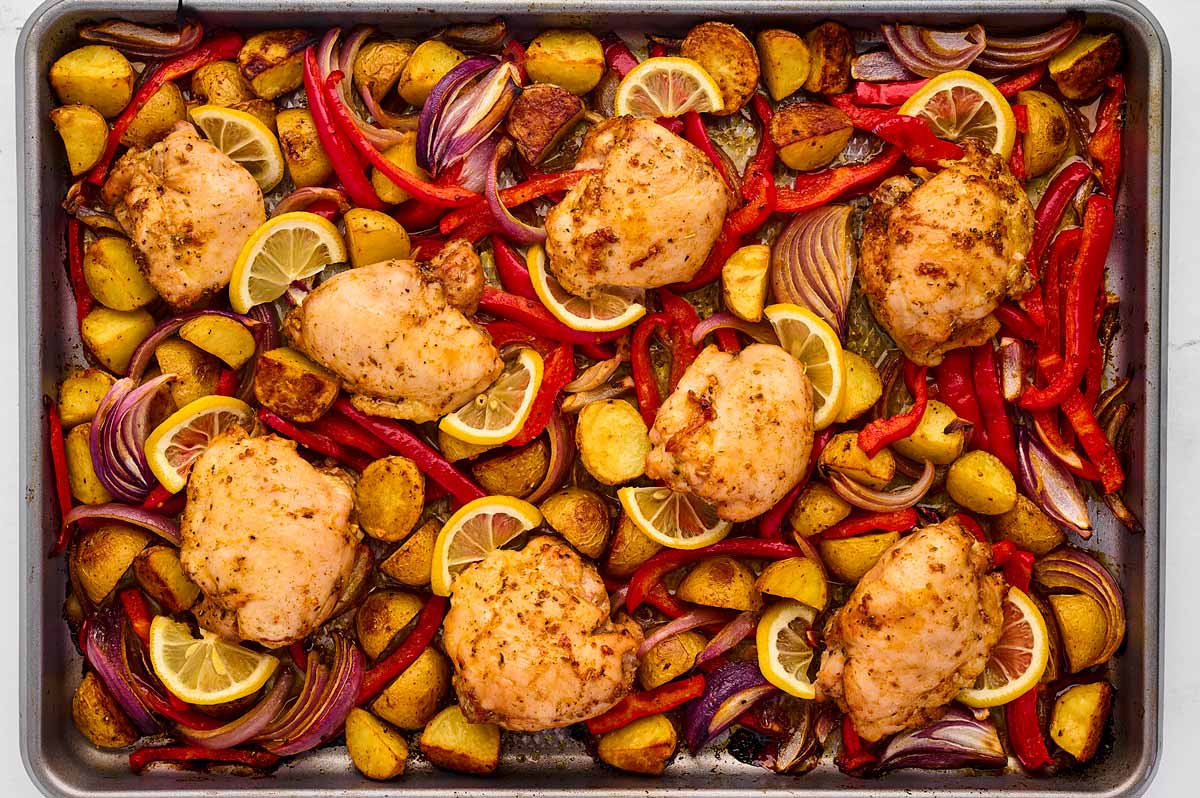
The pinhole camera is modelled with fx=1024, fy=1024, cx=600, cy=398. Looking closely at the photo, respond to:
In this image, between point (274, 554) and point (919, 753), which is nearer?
point (274, 554)

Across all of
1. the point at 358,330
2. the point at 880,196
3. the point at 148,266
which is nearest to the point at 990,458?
the point at 880,196

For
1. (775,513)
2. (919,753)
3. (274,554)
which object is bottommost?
(919,753)

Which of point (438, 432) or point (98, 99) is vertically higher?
point (98, 99)

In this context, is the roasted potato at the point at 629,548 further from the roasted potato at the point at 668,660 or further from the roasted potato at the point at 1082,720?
the roasted potato at the point at 1082,720

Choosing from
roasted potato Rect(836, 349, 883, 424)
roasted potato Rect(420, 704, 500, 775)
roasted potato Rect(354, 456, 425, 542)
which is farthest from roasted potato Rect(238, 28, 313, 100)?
roasted potato Rect(420, 704, 500, 775)

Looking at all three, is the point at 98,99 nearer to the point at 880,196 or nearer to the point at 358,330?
the point at 358,330
